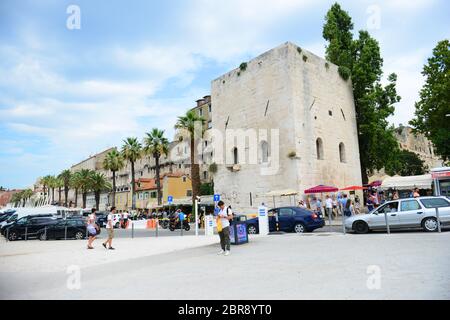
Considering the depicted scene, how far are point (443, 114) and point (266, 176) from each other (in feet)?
50.1

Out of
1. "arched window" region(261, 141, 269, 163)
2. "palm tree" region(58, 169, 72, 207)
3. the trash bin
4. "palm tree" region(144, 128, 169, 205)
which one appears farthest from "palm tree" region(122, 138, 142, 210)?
the trash bin

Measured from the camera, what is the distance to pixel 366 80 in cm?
3572

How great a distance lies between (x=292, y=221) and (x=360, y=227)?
12.4ft

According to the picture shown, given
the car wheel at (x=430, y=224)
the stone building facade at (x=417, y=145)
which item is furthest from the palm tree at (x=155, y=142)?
the stone building facade at (x=417, y=145)

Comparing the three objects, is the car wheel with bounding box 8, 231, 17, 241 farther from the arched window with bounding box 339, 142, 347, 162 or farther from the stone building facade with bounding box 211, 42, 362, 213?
the arched window with bounding box 339, 142, 347, 162

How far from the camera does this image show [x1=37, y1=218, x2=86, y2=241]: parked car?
2144cm

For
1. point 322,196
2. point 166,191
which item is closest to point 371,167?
point 322,196

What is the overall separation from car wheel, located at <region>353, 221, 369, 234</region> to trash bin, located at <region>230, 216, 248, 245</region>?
5001 mm

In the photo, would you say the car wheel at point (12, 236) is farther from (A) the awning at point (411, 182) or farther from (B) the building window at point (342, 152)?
(B) the building window at point (342, 152)

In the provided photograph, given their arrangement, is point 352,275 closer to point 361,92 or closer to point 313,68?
point 313,68

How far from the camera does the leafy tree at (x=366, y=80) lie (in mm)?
34719

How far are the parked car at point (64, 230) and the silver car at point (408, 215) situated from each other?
15.5m

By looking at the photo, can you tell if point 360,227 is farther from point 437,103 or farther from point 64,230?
point 437,103

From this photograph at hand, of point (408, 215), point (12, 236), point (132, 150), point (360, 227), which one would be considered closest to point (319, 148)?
point (360, 227)
